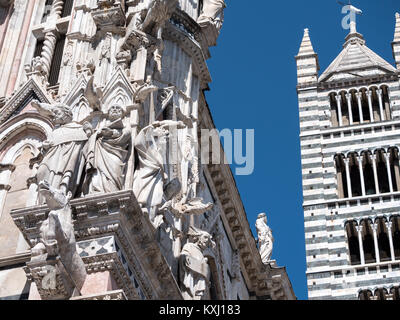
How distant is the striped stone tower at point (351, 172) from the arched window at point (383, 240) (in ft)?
0.13

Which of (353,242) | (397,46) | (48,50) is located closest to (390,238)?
(353,242)

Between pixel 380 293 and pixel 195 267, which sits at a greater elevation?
pixel 380 293

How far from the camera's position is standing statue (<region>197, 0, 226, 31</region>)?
20.2 m

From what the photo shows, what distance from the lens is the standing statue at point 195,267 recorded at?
51.4 feet

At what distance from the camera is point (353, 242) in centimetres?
4147

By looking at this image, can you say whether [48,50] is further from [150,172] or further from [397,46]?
[397,46]

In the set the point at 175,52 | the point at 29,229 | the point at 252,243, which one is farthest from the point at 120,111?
the point at 252,243

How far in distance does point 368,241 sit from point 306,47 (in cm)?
1174

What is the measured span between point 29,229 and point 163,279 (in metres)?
2.11

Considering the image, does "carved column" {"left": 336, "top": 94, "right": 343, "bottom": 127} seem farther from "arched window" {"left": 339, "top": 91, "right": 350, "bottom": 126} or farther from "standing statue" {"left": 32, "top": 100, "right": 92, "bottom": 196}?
"standing statue" {"left": 32, "top": 100, "right": 92, "bottom": 196}

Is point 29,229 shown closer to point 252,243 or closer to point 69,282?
point 69,282

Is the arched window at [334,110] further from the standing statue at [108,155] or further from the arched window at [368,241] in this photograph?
the standing statue at [108,155]

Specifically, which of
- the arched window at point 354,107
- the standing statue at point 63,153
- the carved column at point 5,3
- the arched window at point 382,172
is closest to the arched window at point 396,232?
the arched window at point 382,172
